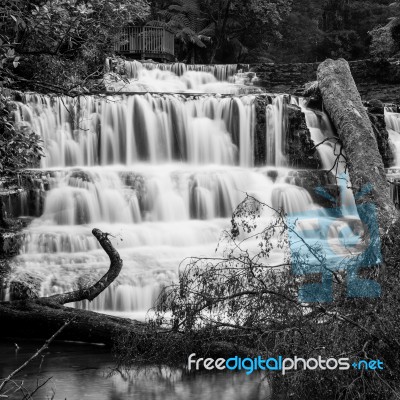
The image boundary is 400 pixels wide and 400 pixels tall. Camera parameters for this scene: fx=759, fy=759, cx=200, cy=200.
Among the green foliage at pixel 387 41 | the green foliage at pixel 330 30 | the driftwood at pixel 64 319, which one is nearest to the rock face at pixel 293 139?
the driftwood at pixel 64 319

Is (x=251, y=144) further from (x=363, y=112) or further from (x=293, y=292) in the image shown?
(x=293, y=292)

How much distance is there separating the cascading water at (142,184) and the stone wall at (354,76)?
6574 millimetres

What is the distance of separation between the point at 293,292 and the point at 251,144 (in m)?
12.2

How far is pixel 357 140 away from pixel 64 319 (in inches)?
192

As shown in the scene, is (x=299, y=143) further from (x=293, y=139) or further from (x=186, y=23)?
(x=186, y=23)

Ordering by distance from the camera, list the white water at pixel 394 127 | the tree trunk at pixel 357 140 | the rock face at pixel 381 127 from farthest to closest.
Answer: the white water at pixel 394 127 < the rock face at pixel 381 127 < the tree trunk at pixel 357 140

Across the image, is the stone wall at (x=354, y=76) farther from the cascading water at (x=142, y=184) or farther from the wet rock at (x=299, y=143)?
the wet rock at (x=299, y=143)

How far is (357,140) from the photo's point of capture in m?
10.8

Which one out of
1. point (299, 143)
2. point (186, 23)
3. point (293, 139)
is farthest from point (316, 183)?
point (186, 23)

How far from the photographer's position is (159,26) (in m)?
29.0

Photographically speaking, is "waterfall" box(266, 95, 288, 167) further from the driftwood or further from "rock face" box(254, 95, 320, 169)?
the driftwood

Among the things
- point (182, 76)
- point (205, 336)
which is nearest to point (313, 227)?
point (205, 336)

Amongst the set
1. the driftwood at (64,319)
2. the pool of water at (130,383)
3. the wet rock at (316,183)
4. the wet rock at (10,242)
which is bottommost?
the pool of water at (130,383)

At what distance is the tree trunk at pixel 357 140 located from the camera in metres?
9.12
